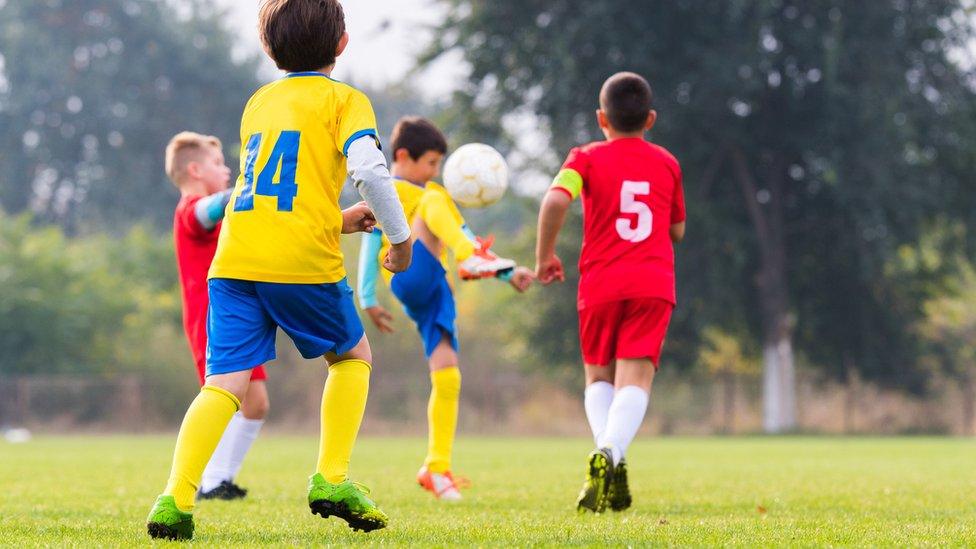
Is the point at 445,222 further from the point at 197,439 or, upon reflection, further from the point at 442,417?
the point at 197,439

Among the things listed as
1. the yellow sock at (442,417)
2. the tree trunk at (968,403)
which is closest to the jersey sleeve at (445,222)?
the yellow sock at (442,417)

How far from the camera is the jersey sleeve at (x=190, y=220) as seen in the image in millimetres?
6105

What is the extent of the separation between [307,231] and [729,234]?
70.1ft

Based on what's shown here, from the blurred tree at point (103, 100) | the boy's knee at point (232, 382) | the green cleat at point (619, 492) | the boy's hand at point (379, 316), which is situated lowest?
the green cleat at point (619, 492)

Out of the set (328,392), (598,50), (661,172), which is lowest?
(328,392)

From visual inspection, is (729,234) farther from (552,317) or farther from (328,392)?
(328,392)

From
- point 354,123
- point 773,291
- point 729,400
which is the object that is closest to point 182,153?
point 354,123

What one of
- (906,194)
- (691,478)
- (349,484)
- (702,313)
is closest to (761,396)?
(702,313)

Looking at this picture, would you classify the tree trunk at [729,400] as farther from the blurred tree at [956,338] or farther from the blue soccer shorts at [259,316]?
the blue soccer shorts at [259,316]

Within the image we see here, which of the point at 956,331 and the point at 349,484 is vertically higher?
the point at 956,331

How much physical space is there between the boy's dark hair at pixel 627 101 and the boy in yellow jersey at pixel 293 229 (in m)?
2.00

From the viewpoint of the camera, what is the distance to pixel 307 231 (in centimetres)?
452

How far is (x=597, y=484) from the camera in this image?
18.8 feet

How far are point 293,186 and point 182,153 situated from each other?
2405mm
